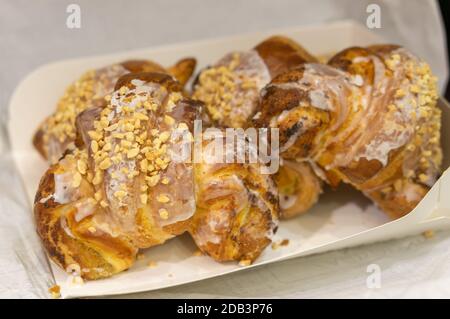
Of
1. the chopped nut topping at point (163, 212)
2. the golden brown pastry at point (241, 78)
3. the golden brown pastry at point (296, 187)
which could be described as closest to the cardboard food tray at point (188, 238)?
the golden brown pastry at point (296, 187)

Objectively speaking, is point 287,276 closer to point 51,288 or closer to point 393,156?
point 393,156

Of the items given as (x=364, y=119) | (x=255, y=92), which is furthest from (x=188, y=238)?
(x=364, y=119)

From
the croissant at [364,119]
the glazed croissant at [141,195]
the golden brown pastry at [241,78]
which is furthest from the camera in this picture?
the golden brown pastry at [241,78]

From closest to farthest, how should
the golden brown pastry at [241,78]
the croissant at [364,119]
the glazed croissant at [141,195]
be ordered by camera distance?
the glazed croissant at [141,195]
the croissant at [364,119]
the golden brown pastry at [241,78]

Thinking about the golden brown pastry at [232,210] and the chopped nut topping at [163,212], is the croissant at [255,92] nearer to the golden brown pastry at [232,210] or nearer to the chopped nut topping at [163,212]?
the golden brown pastry at [232,210]

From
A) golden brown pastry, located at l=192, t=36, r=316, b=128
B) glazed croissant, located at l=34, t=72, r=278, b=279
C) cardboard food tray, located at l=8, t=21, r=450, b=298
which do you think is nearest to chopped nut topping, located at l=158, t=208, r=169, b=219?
glazed croissant, located at l=34, t=72, r=278, b=279
